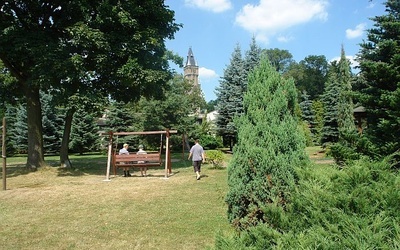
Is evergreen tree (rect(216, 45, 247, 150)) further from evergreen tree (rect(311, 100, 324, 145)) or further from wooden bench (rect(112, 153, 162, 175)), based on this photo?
evergreen tree (rect(311, 100, 324, 145))

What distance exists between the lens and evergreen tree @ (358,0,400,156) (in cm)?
1151

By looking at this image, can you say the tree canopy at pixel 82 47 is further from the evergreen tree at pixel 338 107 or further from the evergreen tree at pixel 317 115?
the evergreen tree at pixel 317 115

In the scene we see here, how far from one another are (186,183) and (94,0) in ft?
32.2

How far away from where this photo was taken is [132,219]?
8086 mm

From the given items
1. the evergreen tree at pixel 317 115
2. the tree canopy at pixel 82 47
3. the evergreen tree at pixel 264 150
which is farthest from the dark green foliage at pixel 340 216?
the evergreen tree at pixel 317 115

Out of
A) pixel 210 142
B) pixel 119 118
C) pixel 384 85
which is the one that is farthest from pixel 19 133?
pixel 384 85

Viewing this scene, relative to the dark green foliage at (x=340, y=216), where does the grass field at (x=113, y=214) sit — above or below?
below

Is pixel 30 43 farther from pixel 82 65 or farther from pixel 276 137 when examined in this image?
pixel 276 137

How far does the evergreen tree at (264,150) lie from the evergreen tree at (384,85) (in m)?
8.70

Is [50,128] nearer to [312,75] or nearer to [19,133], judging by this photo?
[19,133]

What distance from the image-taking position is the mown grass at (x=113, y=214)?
6543 millimetres

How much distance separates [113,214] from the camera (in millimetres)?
8680

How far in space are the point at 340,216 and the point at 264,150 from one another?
1.44m

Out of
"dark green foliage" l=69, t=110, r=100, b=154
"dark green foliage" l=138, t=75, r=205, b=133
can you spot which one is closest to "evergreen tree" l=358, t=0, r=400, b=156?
"dark green foliage" l=138, t=75, r=205, b=133
